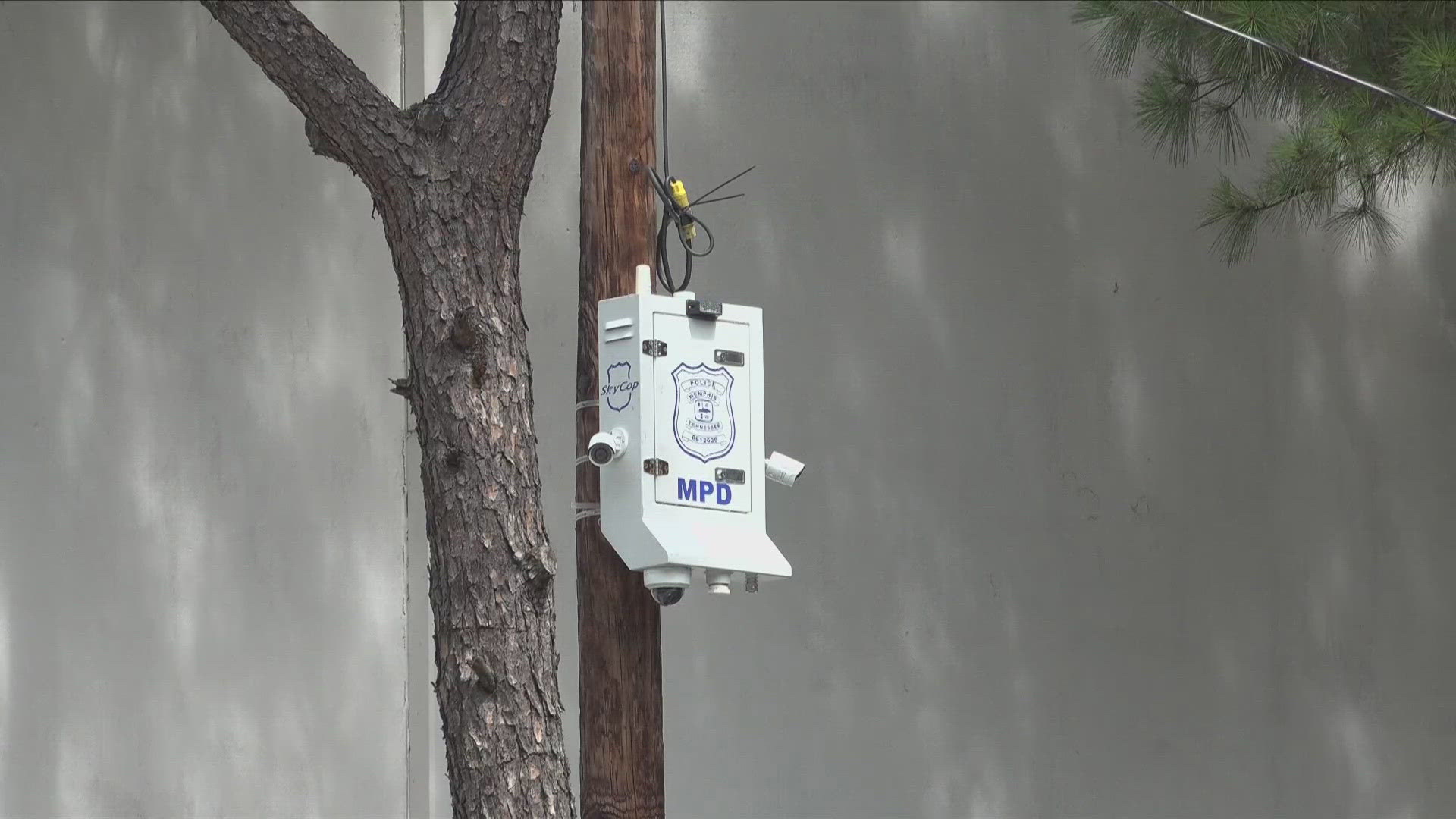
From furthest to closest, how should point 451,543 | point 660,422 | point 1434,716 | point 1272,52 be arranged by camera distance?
point 1434,716
point 1272,52
point 451,543
point 660,422

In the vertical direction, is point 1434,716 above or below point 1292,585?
below

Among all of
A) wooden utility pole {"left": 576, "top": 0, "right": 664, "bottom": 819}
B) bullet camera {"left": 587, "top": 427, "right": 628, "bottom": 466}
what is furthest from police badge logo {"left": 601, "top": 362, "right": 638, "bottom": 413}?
wooden utility pole {"left": 576, "top": 0, "right": 664, "bottom": 819}

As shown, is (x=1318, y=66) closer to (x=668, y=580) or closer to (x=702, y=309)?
(x=702, y=309)

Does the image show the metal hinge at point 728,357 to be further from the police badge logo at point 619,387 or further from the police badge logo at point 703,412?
the police badge logo at point 619,387

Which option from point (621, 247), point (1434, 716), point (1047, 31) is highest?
point (1047, 31)

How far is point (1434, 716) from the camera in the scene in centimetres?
445

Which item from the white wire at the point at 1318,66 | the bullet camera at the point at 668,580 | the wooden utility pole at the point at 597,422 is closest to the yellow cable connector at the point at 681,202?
the wooden utility pole at the point at 597,422

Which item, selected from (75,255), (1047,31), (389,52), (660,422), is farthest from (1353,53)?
(75,255)

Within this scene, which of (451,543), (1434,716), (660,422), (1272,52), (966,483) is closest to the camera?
(660,422)

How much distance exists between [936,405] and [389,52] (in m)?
1.78

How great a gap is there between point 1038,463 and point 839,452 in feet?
1.70

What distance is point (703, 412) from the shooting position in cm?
291

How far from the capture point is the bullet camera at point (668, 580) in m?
2.84

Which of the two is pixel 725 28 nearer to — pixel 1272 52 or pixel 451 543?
pixel 1272 52
